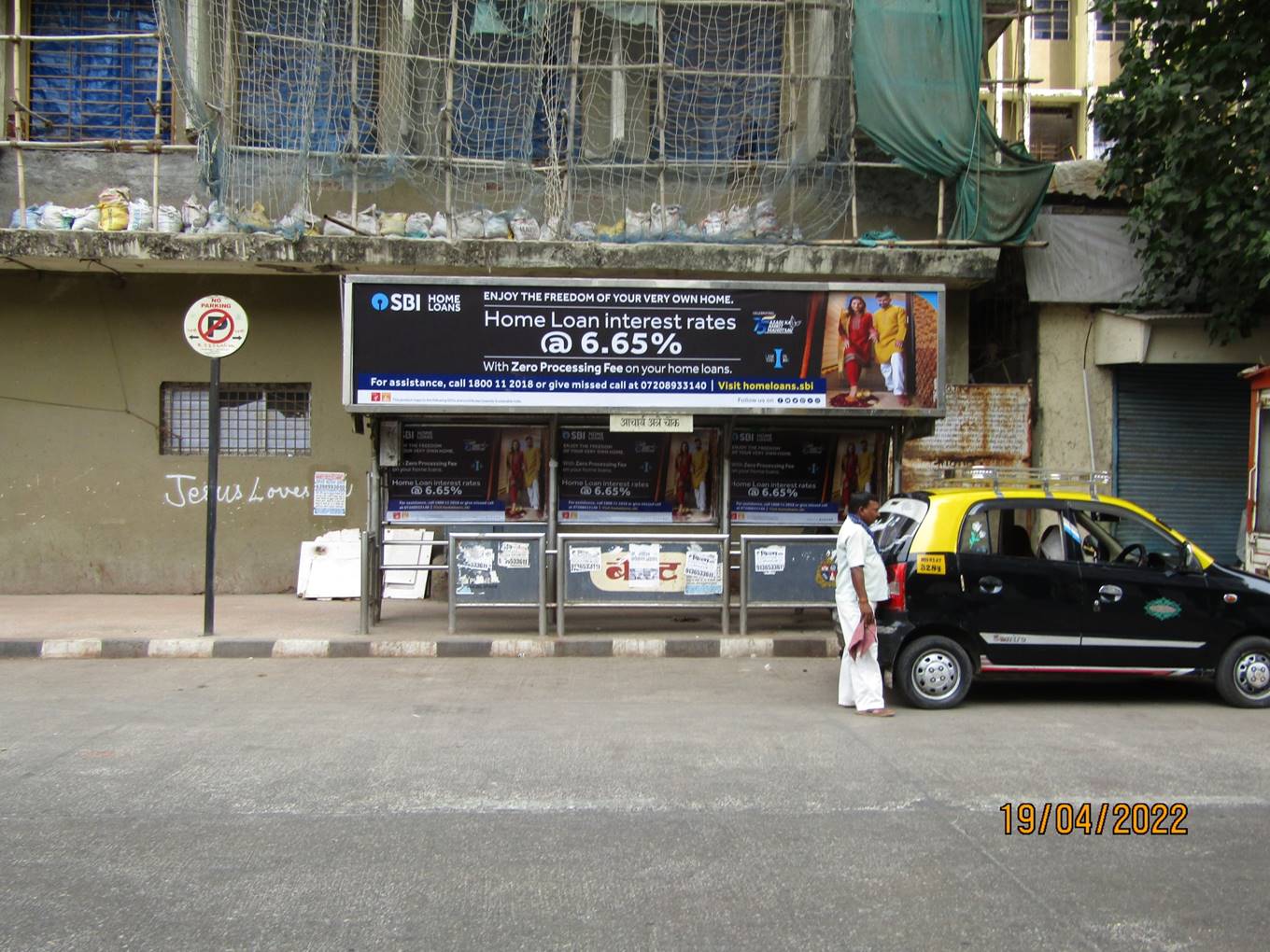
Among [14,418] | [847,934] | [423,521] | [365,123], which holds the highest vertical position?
[365,123]

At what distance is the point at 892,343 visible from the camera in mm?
10758

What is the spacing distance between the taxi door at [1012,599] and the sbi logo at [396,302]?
214 inches

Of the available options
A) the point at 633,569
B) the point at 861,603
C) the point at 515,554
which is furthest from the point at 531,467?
the point at 861,603

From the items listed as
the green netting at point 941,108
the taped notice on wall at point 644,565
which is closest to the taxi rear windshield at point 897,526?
the taped notice on wall at point 644,565

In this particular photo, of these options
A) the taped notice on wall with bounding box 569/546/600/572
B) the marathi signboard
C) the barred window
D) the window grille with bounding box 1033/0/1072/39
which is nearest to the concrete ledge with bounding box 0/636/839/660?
the taped notice on wall with bounding box 569/546/600/572

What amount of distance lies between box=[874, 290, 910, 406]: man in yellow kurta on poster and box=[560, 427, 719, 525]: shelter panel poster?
2.02 m

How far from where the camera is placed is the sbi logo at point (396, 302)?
1044cm

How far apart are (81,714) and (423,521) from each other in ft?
14.4

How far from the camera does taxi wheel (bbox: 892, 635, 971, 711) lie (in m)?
7.92

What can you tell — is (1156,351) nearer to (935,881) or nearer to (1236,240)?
(1236,240)

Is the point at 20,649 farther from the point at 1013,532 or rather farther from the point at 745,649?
the point at 1013,532

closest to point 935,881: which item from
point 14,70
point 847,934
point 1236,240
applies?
point 847,934

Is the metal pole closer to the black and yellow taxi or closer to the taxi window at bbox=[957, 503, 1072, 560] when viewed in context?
the black and yellow taxi

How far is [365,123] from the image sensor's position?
13.3m
